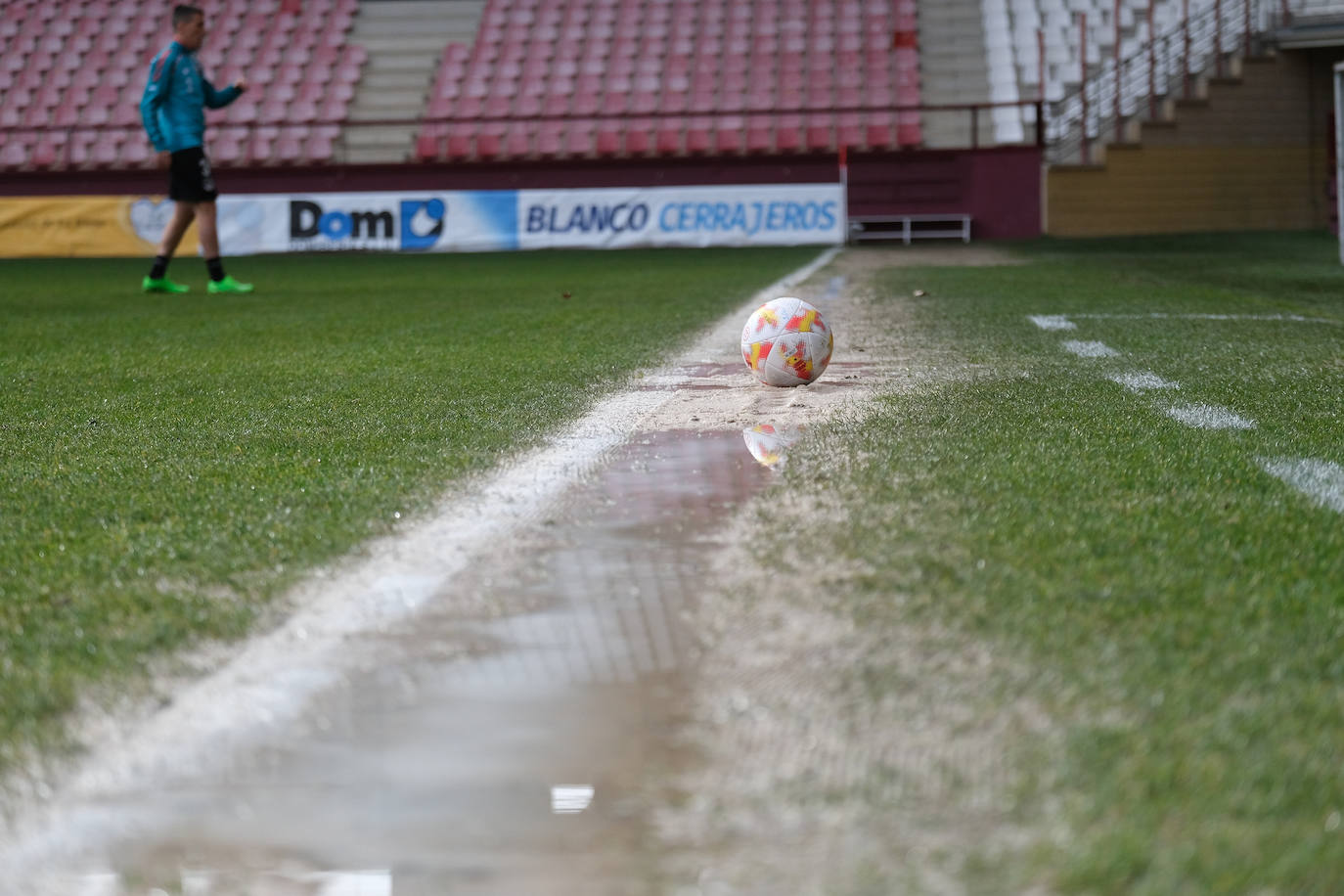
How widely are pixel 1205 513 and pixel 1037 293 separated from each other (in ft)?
24.7

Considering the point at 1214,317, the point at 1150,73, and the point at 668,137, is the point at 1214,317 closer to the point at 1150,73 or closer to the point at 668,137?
the point at 1150,73

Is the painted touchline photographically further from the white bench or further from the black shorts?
the white bench

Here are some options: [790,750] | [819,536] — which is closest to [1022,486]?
[819,536]

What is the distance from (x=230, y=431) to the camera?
4.65 meters

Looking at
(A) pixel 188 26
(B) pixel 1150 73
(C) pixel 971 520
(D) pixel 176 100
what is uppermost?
(A) pixel 188 26

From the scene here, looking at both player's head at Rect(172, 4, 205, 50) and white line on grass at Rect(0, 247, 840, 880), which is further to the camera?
player's head at Rect(172, 4, 205, 50)

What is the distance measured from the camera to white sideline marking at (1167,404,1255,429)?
4367 millimetres

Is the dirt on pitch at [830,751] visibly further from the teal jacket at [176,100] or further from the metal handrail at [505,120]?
the metal handrail at [505,120]

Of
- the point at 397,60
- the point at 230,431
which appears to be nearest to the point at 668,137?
the point at 397,60

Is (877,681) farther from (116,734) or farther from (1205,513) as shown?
(1205,513)

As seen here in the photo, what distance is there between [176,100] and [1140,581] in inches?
430

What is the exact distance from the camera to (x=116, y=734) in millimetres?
1980

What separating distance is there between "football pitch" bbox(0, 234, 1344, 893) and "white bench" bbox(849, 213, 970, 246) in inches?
539

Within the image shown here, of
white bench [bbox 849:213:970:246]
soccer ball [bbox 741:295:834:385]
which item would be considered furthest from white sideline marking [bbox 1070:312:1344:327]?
white bench [bbox 849:213:970:246]
